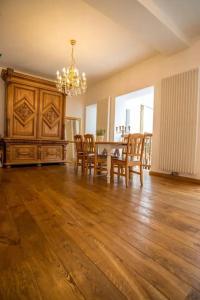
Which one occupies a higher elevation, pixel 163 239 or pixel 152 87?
pixel 152 87

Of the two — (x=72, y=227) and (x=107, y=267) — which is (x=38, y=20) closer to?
(x=72, y=227)

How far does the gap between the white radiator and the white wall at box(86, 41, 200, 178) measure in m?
0.19

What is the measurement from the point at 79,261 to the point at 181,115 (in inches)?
142

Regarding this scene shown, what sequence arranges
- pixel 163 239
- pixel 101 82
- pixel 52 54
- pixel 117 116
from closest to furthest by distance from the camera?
pixel 163 239, pixel 52 54, pixel 117 116, pixel 101 82

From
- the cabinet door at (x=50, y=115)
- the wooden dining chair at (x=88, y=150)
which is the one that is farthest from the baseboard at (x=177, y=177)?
the cabinet door at (x=50, y=115)

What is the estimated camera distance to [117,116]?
588 centimetres

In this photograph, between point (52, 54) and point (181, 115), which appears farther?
point (52, 54)

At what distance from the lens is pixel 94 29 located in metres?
3.43

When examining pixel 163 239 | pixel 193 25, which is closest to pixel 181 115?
pixel 193 25

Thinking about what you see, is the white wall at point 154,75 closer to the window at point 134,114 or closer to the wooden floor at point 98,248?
the window at point 134,114

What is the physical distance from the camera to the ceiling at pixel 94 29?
9.07 feet

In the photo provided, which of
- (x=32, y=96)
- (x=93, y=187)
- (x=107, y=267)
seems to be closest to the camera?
(x=107, y=267)

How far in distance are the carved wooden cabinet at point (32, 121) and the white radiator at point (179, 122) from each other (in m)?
3.16

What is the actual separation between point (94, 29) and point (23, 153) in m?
3.55
